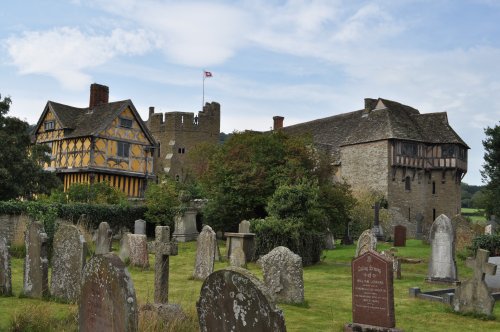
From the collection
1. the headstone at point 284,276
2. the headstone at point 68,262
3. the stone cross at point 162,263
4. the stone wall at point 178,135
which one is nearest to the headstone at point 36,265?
the headstone at point 68,262

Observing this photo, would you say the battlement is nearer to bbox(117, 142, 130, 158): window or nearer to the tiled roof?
the tiled roof

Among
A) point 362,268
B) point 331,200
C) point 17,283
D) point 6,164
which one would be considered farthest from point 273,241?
point 6,164

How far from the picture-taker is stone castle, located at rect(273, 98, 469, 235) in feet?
155

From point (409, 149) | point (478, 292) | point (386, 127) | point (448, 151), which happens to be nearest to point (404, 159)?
point (409, 149)

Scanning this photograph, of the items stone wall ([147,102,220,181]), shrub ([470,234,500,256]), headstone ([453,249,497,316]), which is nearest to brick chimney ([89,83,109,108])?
stone wall ([147,102,220,181])

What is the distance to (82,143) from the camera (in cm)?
3969

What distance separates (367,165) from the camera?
4806 centimetres

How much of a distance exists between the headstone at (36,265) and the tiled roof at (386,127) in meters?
38.1

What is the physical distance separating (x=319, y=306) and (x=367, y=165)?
120 feet

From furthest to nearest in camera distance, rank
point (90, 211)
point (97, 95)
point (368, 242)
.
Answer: point (97, 95)
point (90, 211)
point (368, 242)

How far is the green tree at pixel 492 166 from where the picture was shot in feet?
140

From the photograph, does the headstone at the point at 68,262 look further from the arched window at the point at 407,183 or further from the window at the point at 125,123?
the arched window at the point at 407,183

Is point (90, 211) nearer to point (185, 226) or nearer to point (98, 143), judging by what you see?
point (185, 226)

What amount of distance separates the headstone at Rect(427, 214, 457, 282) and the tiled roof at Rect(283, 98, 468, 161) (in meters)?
30.5
